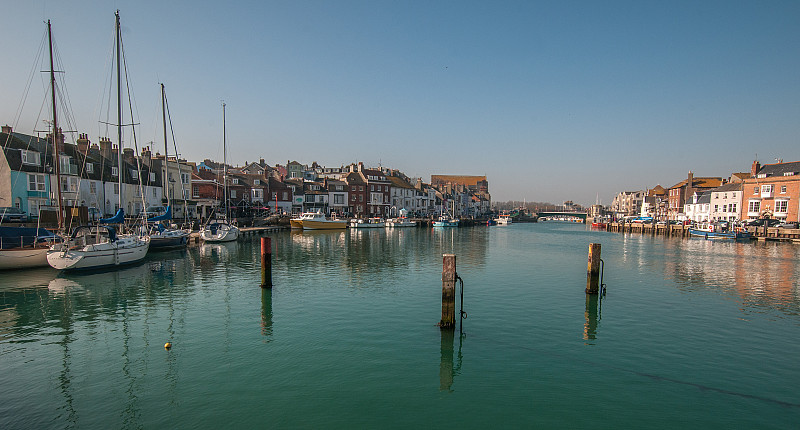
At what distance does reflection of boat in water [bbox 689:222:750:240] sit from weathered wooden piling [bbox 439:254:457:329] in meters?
69.4

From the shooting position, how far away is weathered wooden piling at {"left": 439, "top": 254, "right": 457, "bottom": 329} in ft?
46.5

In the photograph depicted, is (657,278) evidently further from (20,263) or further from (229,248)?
(20,263)

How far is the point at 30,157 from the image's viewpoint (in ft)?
136

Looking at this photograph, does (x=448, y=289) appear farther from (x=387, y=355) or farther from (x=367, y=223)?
(x=367, y=223)

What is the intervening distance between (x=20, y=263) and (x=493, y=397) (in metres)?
32.6

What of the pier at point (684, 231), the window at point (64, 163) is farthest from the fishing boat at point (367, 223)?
the pier at point (684, 231)

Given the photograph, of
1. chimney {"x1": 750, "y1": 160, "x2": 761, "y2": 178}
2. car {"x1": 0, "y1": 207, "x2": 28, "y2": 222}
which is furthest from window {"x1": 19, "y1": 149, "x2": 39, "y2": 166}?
chimney {"x1": 750, "y1": 160, "x2": 761, "y2": 178}

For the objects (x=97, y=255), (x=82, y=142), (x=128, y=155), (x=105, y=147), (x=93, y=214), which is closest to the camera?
(x=97, y=255)

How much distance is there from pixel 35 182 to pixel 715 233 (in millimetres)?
95022

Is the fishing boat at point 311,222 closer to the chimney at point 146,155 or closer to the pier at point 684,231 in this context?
the chimney at point 146,155

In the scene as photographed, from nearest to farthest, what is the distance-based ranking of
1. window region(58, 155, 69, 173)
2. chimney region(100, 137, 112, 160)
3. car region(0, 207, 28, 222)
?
car region(0, 207, 28, 222) < window region(58, 155, 69, 173) < chimney region(100, 137, 112, 160)

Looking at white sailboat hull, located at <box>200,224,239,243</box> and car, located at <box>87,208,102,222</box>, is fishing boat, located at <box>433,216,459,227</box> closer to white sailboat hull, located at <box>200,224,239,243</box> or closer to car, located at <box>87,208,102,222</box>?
white sailboat hull, located at <box>200,224,239,243</box>

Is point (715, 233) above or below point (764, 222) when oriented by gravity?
below

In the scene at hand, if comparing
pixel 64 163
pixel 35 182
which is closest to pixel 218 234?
pixel 64 163
